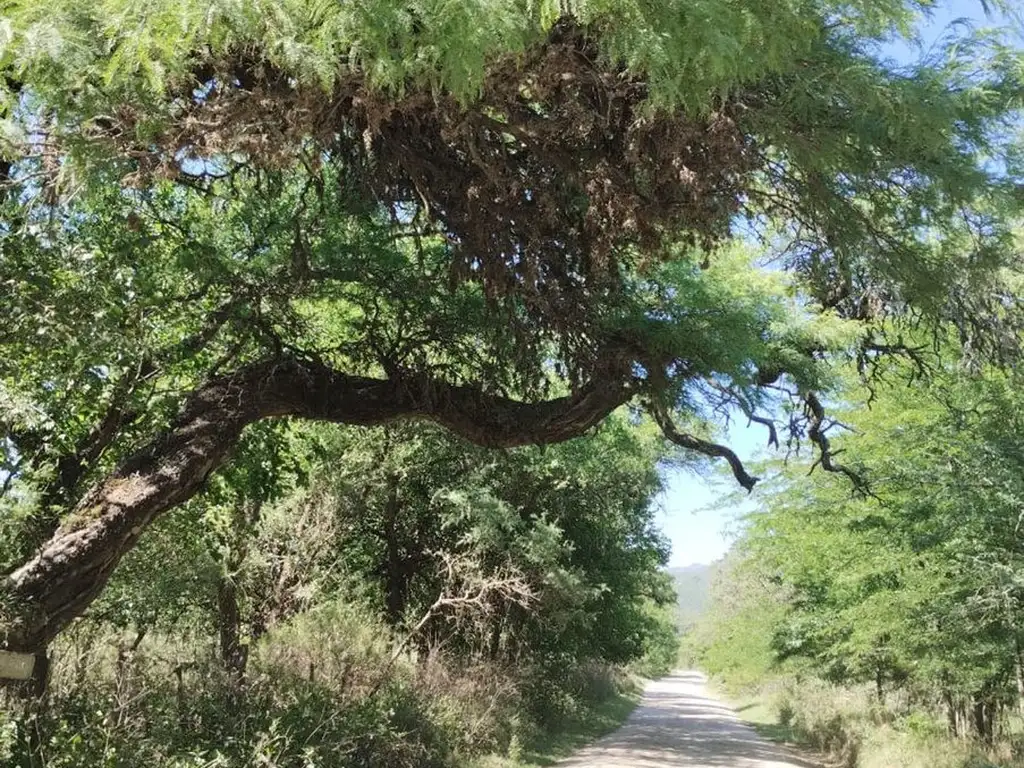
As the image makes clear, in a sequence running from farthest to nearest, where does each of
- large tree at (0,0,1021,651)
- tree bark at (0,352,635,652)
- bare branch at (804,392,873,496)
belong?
bare branch at (804,392,873,496) → tree bark at (0,352,635,652) → large tree at (0,0,1021,651)

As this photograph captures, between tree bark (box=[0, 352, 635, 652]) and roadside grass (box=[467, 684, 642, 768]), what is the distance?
7.04 meters

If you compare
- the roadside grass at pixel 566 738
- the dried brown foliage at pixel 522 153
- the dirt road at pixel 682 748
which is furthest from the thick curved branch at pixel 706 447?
the dirt road at pixel 682 748

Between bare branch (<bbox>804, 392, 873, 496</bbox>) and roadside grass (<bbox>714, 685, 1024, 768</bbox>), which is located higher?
bare branch (<bbox>804, 392, 873, 496</bbox>)

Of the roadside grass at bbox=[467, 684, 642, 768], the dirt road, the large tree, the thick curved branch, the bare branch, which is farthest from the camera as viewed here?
the dirt road

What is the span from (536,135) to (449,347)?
3.38 meters

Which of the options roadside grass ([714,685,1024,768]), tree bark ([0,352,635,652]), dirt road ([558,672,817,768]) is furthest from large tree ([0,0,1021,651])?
dirt road ([558,672,817,768])

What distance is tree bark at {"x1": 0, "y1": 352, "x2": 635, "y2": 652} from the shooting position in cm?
586

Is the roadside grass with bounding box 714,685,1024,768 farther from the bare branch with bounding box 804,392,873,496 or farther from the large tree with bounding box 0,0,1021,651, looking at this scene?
the large tree with bounding box 0,0,1021,651

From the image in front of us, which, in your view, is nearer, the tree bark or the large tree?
the large tree

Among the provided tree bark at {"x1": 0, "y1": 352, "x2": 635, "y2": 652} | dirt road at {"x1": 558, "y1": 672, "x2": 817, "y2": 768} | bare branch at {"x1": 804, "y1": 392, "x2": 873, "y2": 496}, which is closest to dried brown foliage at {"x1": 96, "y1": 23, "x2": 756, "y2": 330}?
tree bark at {"x1": 0, "y1": 352, "x2": 635, "y2": 652}

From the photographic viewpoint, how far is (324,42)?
354cm

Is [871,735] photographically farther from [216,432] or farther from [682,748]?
[216,432]

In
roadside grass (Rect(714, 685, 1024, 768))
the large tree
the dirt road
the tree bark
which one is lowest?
the dirt road

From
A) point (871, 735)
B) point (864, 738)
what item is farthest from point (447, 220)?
point (864, 738)
